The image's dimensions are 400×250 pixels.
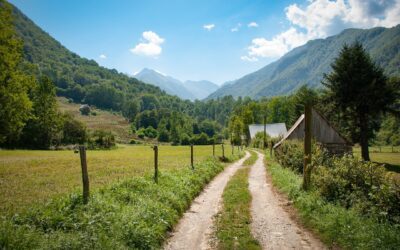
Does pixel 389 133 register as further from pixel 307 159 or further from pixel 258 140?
pixel 307 159

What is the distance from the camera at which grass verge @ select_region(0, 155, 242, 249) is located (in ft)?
21.2

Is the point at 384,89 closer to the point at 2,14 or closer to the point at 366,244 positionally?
the point at 366,244

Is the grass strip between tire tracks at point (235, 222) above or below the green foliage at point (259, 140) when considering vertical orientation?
below

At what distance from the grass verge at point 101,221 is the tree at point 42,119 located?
63790 millimetres

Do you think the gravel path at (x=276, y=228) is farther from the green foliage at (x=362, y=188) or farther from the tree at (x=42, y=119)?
the tree at (x=42, y=119)

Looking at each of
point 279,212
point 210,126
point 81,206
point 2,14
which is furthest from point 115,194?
point 210,126

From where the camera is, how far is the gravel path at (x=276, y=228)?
8369 mm

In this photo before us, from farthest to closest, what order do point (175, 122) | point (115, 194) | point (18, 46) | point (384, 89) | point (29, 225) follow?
1. point (175, 122)
2. point (384, 89)
3. point (18, 46)
4. point (115, 194)
5. point (29, 225)

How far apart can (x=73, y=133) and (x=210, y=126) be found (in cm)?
10799

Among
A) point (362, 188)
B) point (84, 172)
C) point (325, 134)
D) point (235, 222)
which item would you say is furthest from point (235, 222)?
point (325, 134)

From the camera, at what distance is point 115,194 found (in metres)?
11.0

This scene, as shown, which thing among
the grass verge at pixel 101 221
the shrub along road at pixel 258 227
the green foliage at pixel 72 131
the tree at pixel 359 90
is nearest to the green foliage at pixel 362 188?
the shrub along road at pixel 258 227

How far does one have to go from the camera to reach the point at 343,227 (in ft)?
29.0

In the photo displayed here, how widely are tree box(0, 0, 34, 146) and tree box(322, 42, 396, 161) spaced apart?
37783mm
